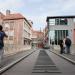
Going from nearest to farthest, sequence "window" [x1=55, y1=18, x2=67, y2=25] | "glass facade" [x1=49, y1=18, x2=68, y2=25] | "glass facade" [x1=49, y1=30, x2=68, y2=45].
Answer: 1. "glass facade" [x1=49, y1=30, x2=68, y2=45]
2. "window" [x1=55, y1=18, x2=67, y2=25]
3. "glass facade" [x1=49, y1=18, x2=68, y2=25]

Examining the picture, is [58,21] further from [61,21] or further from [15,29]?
[15,29]

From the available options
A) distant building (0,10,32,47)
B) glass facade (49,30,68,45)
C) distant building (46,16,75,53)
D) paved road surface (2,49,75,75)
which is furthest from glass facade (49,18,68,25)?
paved road surface (2,49,75,75)

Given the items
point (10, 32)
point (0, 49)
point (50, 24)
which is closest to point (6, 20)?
point (10, 32)

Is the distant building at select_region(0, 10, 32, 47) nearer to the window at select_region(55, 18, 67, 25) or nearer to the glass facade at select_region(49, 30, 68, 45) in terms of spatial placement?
the glass facade at select_region(49, 30, 68, 45)

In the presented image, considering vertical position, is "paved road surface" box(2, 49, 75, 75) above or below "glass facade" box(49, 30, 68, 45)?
below

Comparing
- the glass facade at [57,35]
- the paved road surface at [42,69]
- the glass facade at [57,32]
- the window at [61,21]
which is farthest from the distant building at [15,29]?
the paved road surface at [42,69]

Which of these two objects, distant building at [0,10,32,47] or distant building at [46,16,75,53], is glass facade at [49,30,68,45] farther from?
distant building at [0,10,32,47]

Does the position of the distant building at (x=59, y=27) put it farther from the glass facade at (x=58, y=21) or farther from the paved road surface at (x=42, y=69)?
the paved road surface at (x=42, y=69)

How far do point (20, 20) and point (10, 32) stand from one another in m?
5.34

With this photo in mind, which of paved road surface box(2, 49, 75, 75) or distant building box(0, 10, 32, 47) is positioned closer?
paved road surface box(2, 49, 75, 75)

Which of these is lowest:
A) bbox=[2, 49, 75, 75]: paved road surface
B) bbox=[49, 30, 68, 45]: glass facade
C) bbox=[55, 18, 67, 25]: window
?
bbox=[2, 49, 75, 75]: paved road surface

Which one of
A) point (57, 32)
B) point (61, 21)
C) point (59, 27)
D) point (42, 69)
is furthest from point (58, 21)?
point (42, 69)

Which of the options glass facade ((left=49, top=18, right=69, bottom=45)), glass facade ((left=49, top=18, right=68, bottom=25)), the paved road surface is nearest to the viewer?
the paved road surface

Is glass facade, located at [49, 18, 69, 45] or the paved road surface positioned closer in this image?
the paved road surface
